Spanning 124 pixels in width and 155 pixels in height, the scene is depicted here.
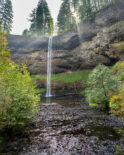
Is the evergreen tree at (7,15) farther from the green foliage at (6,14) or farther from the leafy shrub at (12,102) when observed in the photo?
the leafy shrub at (12,102)

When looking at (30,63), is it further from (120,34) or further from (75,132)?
(75,132)

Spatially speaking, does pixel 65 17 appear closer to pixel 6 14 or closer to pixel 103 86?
pixel 6 14

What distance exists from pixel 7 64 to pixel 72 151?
23.8 ft

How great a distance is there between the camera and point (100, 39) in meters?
39.1

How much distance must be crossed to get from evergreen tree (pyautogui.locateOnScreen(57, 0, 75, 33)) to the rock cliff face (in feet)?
53.5

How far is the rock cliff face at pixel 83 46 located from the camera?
36.8 meters

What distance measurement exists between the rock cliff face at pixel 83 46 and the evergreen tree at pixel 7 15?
939cm

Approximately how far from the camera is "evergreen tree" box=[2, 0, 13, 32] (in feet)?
168

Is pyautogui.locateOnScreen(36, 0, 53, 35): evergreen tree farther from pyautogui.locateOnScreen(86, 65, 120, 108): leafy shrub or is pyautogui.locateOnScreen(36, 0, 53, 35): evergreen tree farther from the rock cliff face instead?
pyautogui.locateOnScreen(86, 65, 120, 108): leafy shrub

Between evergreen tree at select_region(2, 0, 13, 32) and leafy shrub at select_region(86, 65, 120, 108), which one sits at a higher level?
evergreen tree at select_region(2, 0, 13, 32)

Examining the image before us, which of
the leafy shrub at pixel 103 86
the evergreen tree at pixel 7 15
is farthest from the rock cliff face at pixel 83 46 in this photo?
the leafy shrub at pixel 103 86

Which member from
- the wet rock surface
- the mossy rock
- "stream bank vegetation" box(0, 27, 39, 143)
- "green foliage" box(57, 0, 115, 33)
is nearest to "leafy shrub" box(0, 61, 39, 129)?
"stream bank vegetation" box(0, 27, 39, 143)

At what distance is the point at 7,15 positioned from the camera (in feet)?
170

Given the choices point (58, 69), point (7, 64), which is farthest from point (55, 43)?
point (7, 64)
